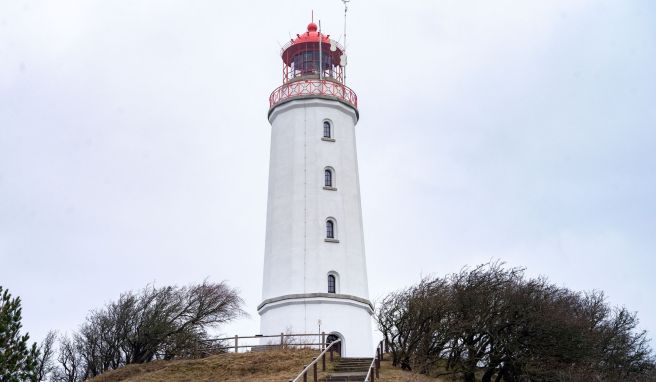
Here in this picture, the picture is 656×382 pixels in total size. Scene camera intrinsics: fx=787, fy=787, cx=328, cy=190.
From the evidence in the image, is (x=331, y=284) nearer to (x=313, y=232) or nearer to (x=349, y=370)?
(x=313, y=232)

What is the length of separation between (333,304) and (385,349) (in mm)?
2871

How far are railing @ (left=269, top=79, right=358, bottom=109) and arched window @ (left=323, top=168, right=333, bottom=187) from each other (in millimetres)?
3302

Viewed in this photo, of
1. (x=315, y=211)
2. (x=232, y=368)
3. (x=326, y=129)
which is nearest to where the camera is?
(x=232, y=368)

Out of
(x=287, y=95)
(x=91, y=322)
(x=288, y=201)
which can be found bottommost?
(x=91, y=322)

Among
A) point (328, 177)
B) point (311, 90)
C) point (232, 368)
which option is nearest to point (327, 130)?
point (311, 90)

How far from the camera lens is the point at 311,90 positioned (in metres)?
32.8

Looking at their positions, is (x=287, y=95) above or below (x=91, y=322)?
above

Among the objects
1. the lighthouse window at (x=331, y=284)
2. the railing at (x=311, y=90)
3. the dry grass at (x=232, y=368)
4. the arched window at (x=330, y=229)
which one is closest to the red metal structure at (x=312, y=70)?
the railing at (x=311, y=90)

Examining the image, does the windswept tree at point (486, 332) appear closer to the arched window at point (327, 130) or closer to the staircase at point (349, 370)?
the staircase at point (349, 370)

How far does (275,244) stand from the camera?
30.8 m

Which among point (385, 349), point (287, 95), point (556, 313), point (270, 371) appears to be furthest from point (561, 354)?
point (287, 95)

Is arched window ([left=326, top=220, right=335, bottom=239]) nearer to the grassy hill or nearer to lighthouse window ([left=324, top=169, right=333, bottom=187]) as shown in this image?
lighthouse window ([left=324, top=169, right=333, bottom=187])

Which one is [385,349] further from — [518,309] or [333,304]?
[518,309]

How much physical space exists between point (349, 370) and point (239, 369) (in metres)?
3.91
